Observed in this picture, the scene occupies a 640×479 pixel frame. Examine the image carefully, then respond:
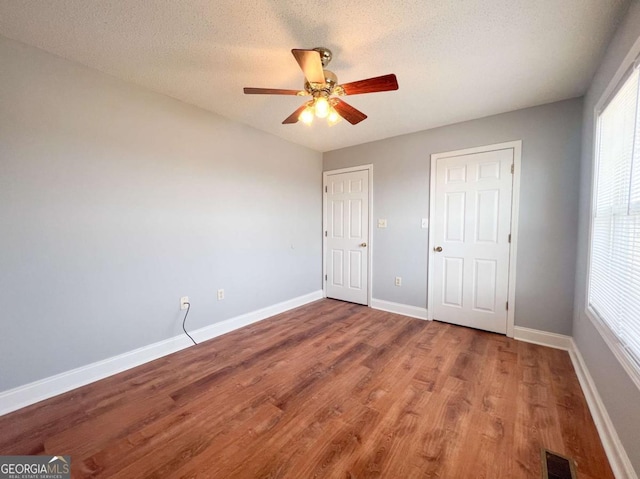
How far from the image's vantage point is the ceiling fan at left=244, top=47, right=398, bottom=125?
1.43m

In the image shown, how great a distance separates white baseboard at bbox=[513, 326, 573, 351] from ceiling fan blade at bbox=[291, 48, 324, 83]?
10.0ft

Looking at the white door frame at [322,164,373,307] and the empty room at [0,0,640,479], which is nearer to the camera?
the empty room at [0,0,640,479]

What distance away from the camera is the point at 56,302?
181cm

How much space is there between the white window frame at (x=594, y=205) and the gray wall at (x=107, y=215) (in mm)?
3016

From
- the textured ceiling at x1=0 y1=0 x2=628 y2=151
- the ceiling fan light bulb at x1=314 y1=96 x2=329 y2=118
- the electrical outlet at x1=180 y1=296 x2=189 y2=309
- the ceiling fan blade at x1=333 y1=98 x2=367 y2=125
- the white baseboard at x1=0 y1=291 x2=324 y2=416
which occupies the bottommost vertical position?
the white baseboard at x1=0 y1=291 x2=324 y2=416

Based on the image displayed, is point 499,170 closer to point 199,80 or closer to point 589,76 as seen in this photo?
point 589,76

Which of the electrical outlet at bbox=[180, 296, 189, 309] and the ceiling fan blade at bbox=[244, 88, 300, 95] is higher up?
the ceiling fan blade at bbox=[244, 88, 300, 95]

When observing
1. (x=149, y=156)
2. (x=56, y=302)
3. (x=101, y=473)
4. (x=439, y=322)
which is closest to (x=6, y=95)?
(x=149, y=156)

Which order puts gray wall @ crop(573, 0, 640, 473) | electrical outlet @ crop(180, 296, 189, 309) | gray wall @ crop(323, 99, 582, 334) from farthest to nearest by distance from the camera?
electrical outlet @ crop(180, 296, 189, 309) → gray wall @ crop(323, 99, 582, 334) → gray wall @ crop(573, 0, 640, 473)

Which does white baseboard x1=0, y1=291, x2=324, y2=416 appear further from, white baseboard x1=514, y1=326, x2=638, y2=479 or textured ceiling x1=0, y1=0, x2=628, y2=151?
white baseboard x1=514, y1=326, x2=638, y2=479

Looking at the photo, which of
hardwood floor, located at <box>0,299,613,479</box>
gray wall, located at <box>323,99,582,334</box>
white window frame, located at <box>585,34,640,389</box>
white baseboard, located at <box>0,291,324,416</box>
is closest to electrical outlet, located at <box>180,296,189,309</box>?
white baseboard, located at <box>0,291,324,416</box>

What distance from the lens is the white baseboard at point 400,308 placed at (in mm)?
3254

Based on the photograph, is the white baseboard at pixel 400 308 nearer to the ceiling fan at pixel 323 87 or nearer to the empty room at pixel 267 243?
the empty room at pixel 267 243

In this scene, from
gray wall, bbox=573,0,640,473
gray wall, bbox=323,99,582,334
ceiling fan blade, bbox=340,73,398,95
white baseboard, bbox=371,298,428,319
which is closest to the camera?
gray wall, bbox=573,0,640,473
